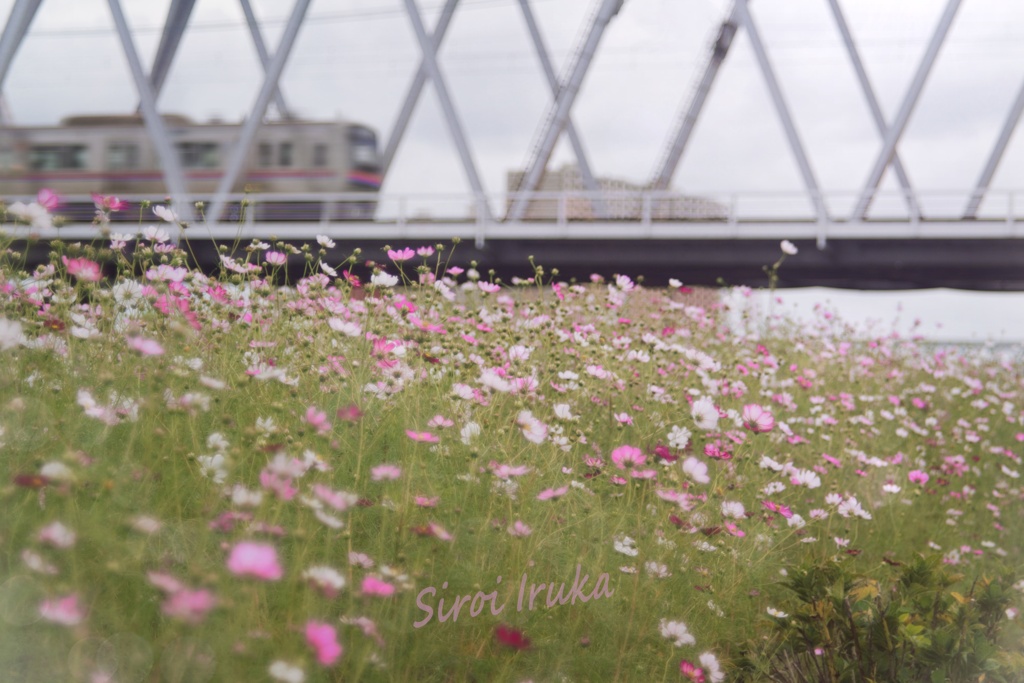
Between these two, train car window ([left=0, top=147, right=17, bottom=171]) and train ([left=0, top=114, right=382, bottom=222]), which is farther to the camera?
train ([left=0, top=114, right=382, bottom=222])

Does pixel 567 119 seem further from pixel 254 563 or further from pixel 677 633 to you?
pixel 254 563

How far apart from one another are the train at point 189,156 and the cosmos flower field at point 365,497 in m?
13.7

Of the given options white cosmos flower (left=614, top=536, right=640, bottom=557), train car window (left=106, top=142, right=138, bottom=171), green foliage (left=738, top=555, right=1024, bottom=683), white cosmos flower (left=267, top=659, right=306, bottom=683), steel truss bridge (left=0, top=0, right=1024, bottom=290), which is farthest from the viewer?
train car window (left=106, top=142, right=138, bottom=171)

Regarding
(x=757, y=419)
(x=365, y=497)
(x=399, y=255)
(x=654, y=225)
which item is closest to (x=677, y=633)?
(x=757, y=419)

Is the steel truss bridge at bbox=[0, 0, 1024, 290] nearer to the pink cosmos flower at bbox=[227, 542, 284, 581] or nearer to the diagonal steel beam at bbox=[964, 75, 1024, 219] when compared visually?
the diagonal steel beam at bbox=[964, 75, 1024, 219]

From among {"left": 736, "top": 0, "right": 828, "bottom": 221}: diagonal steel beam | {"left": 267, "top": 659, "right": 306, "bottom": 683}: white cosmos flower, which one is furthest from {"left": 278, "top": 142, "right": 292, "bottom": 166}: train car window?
{"left": 267, "top": 659, "right": 306, "bottom": 683}: white cosmos flower

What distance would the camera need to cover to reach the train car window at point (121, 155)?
57.6ft

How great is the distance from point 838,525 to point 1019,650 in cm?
181

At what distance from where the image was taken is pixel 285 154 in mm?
17297

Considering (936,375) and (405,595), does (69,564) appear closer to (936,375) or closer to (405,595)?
(405,595)

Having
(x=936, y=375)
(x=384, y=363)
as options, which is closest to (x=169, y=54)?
(x=936, y=375)

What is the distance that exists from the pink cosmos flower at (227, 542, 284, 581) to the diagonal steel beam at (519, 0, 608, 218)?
1271cm

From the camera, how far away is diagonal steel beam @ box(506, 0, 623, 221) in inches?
537

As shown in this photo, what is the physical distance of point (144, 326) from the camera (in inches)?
105
